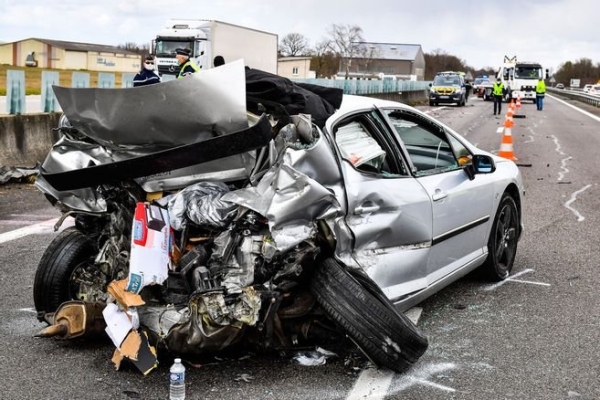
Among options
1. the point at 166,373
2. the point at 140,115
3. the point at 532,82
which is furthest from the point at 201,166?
the point at 532,82

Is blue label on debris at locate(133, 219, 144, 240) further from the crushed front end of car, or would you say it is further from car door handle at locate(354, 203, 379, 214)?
car door handle at locate(354, 203, 379, 214)

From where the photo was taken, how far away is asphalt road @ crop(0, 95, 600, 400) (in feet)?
13.3

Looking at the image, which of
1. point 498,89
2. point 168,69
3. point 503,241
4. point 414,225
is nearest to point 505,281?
point 503,241

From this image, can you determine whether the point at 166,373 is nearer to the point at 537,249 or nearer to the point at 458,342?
the point at 458,342

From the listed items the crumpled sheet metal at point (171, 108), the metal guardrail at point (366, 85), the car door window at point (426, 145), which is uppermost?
the metal guardrail at point (366, 85)

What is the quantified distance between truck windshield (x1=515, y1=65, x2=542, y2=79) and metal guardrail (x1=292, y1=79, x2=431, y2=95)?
6655 millimetres

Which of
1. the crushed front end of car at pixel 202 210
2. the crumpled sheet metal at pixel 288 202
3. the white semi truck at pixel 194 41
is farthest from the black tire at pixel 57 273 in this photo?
the white semi truck at pixel 194 41

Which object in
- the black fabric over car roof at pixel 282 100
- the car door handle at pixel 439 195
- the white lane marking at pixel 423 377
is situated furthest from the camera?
the car door handle at pixel 439 195

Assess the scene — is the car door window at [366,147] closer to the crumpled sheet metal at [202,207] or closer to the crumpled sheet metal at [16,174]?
the crumpled sheet metal at [202,207]

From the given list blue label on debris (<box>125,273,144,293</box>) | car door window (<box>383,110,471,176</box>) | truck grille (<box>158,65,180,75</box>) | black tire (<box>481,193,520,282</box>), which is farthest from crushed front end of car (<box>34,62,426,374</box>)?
truck grille (<box>158,65,180,75</box>)

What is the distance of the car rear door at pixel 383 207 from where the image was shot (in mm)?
4465

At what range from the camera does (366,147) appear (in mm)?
4832

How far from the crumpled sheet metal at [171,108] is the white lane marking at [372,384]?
1.56 meters

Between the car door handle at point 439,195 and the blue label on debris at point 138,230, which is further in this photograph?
the car door handle at point 439,195
